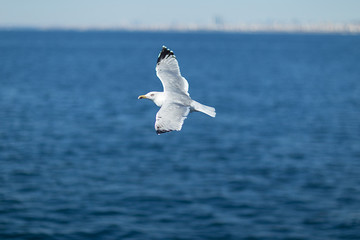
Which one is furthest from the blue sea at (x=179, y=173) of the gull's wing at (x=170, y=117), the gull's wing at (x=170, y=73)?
the gull's wing at (x=170, y=117)

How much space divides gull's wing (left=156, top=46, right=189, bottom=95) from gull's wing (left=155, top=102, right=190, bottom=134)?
1.40m

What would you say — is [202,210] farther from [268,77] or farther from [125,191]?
[268,77]

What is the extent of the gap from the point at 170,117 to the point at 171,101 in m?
1.01

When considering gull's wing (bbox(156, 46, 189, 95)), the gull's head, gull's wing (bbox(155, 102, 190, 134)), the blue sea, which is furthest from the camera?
the blue sea

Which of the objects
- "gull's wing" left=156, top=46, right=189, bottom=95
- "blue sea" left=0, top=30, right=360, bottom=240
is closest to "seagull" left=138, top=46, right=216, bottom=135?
"gull's wing" left=156, top=46, right=189, bottom=95

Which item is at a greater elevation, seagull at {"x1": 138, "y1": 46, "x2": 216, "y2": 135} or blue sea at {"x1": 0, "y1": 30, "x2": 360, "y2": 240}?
blue sea at {"x1": 0, "y1": 30, "x2": 360, "y2": 240}

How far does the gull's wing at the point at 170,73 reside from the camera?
39.4 ft

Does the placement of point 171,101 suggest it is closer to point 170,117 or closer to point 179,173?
point 170,117

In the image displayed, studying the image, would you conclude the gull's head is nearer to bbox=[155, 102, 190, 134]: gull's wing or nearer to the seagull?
the seagull

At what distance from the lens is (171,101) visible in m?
10.9

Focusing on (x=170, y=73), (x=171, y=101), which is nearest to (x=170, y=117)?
(x=171, y=101)

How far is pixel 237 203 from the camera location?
88.9ft

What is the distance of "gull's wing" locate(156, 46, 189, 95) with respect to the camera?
12016 millimetres

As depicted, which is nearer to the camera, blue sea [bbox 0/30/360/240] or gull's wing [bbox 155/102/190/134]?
gull's wing [bbox 155/102/190/134]
